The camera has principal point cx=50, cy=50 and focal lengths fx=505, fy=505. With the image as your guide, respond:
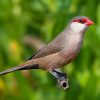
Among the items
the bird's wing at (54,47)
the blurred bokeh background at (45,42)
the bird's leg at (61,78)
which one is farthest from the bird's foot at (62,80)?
the blurred bokeh background at (45,42)

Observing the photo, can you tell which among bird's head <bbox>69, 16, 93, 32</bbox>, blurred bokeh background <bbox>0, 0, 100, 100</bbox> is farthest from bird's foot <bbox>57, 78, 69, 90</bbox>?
blurred bokeh background <bbox>0, 0, 100, 100</bbox>

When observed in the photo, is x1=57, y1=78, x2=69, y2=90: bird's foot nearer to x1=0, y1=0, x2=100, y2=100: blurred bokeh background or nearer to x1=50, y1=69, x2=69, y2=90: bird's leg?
x1=50, y1=69, x2=69, y2=90: bird's leg

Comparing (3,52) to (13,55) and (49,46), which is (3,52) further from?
(49,46)

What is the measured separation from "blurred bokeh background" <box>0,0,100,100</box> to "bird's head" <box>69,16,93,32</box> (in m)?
2.39

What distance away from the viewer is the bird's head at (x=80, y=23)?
111 inches

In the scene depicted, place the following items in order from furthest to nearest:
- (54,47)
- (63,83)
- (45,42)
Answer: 1. (45,42)
2. (63,83)
3. (54,47)

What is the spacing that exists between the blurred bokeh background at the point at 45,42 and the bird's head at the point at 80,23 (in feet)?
7.85

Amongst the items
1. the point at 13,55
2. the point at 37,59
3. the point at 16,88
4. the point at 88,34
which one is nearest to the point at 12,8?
the point at 13,55

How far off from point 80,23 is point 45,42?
475 centimetres

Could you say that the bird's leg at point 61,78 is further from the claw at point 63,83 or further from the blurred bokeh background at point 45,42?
the blurred bokeh background at point 45,42

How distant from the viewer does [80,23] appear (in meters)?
2.88

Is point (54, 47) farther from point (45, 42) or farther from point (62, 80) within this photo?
point (45, 42)

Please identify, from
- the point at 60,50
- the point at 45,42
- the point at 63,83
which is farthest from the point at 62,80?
the point at 45,42

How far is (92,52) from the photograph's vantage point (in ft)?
22.7
